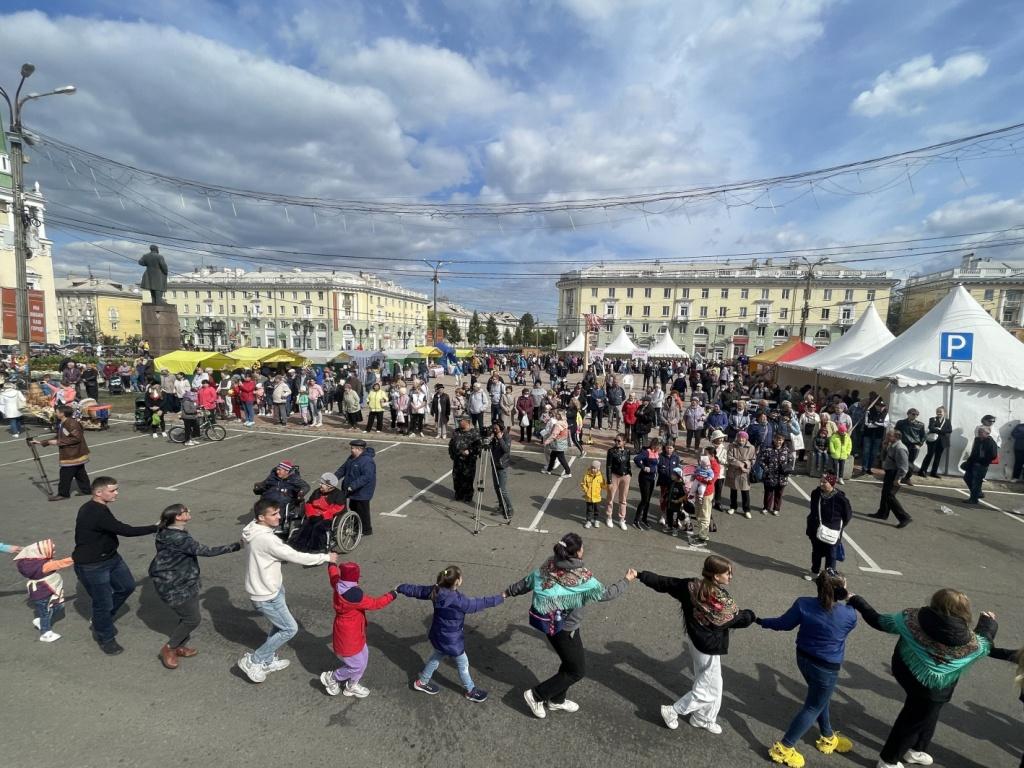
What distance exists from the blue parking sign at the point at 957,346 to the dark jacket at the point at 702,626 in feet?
40.3

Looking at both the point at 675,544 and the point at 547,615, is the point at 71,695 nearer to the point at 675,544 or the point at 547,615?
the point at 547,615

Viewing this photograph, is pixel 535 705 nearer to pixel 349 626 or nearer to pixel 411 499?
pixel 349 626

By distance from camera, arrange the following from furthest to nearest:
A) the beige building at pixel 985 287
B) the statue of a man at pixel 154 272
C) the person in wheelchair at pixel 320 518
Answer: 1. the beige building at pixel 985 287
2. the statue of a man at pixel 154 272
3. the person in wheelchair at pixel 320 518

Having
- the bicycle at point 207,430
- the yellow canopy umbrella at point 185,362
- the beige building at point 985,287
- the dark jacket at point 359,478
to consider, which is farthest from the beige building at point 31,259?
the beige building at point 985,287

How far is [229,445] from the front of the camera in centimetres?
1288

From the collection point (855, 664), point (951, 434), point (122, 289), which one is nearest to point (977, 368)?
point (951, 434)

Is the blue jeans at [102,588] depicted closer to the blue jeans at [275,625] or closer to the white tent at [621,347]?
the blue jeans at [275,625]

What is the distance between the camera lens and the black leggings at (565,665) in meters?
3.45

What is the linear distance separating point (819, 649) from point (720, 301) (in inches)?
3114

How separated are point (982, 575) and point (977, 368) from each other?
7.64 meters

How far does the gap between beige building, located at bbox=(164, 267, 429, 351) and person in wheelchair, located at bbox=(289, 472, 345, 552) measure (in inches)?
3114

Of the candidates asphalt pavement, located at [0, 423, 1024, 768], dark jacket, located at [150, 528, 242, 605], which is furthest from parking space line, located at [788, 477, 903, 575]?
dark jacket, located at [150, 528, 242, 605]

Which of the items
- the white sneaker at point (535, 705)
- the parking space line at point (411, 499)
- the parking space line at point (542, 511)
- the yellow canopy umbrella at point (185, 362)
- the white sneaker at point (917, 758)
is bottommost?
the parking space line at point (542, 511)

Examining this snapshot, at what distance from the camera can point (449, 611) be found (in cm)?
352
